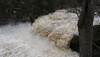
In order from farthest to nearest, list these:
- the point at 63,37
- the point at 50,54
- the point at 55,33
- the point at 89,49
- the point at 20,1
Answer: the point at 20,1 < the point at 55,33 < the point at 63,37 < the point at 50,54 < the point at 89,49

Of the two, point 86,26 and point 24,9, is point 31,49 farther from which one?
point 24,9

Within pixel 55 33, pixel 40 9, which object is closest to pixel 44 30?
pixel 55 33

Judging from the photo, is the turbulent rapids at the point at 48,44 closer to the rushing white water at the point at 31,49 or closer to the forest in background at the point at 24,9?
the rushing white water at the point at 31,49

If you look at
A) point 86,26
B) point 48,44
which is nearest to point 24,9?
point 48,44

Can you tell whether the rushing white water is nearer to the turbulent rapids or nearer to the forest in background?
the turbulent rapids

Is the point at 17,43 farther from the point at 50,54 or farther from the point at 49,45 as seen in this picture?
the point at 50,54

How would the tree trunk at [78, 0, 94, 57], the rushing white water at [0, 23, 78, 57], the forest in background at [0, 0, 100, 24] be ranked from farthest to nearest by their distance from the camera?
the forest in background at [0, 0, 100, 24] → the rushing white water at [0, 23, 78, 57] → the tree trunk at [78, 0, 94, 57]

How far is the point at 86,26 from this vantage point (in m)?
1.20

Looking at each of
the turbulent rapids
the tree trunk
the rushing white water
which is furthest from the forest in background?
the tree trunk

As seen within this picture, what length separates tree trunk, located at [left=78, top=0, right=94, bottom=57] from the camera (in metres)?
1.15

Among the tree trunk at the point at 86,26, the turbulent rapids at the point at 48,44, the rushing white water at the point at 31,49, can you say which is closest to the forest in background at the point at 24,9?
the turbulent rapids at the point at 48,44

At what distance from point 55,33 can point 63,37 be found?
37cm

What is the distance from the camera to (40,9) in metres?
6.19

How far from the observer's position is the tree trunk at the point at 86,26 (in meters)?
1.15
